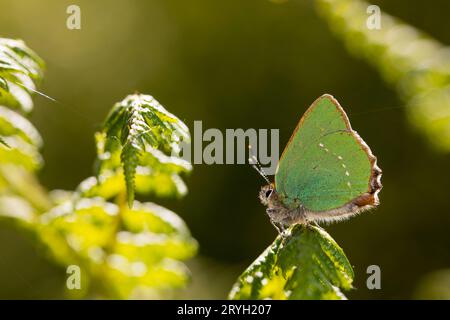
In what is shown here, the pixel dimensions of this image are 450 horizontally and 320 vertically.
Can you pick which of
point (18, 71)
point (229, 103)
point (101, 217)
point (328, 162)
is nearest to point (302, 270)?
point (328, 162)

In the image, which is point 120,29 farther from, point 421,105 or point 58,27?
point 421,105

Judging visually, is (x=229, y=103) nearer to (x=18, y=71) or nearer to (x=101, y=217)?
(x=101, y=217)

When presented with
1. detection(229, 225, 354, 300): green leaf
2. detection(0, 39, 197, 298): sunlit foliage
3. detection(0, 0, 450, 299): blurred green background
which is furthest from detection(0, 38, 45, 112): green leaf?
detection(0, 0, 450, 299): blurred green background

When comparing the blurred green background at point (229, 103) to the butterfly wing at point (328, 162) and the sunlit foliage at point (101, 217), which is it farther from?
the butterfly wing at point (328, 162)

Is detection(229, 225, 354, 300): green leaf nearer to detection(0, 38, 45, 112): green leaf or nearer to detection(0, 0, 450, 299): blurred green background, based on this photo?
detection(0, 38, 45, 112): green leaf
